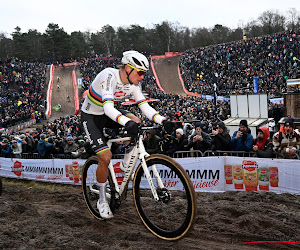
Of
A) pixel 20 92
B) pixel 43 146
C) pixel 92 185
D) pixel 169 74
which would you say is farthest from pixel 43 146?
pixel 169 74

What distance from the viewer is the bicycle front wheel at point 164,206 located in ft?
13.0

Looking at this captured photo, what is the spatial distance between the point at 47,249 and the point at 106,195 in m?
1.29

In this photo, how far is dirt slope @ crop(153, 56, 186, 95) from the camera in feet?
176

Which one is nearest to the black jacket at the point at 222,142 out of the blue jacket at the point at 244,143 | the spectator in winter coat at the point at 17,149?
the blue jacket at the point at 244,143

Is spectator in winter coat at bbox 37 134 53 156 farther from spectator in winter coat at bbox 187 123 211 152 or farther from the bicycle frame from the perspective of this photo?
the bicycle frame

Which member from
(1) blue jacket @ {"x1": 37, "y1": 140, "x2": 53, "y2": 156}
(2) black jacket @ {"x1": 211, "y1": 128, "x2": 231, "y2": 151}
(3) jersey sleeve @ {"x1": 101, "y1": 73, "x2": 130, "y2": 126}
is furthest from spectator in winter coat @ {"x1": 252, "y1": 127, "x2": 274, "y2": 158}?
(1) blue jacket @ {"x1": 37, "y1": 140, "x2": 53, "y2": 156}

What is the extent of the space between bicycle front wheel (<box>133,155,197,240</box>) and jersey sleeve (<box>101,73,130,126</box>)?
2.48ft

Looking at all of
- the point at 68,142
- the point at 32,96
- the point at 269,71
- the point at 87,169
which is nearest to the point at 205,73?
the point at 269,71

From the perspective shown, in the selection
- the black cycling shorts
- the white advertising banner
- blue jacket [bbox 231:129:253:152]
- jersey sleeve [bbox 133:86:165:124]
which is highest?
jersey sleeve [bbox 133:86:165:124]

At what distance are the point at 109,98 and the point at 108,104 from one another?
10cm

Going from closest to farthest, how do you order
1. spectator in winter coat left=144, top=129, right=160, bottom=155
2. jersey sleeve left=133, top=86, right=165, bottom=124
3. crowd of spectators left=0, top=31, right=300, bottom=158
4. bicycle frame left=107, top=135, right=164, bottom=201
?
bicycle frame left=107, top=135, right=164, bottom=201, jersey sleeve left=133, top=86, right=165, bottom=124, spectator in winter coat left=144, top=129, right=160, bottom=155, crowd of spectators left=0, top=31, right=300, bottom=158

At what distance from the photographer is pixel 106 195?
524 cm

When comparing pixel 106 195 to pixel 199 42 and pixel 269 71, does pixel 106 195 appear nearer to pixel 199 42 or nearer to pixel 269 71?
pixel 269 71

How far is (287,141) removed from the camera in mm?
8008
